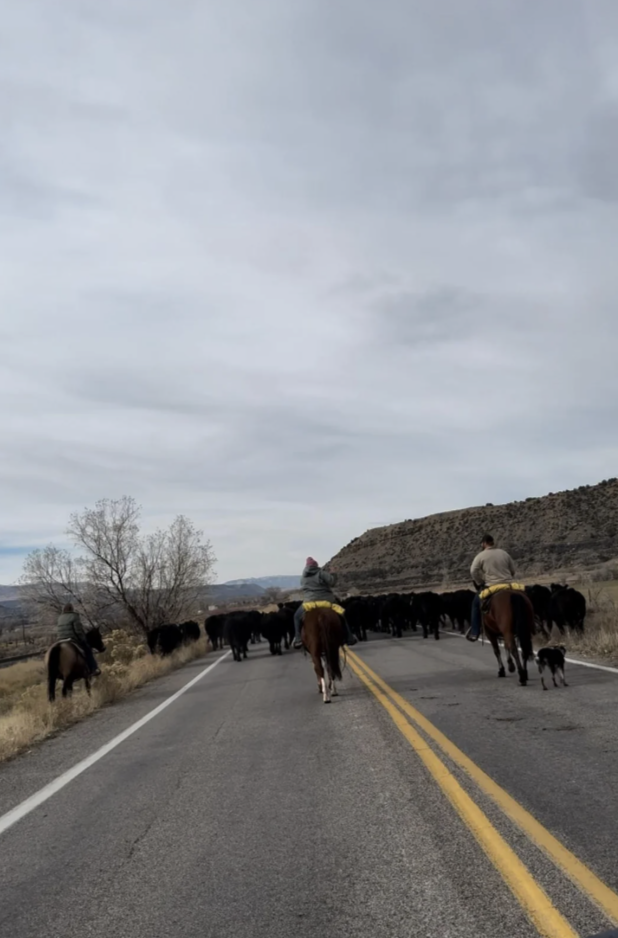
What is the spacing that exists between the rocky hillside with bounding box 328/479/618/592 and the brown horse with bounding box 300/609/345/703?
47667 mm

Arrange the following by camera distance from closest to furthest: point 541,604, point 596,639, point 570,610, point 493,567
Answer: point 493,567
point 596,639
point 570,610
point 541,604

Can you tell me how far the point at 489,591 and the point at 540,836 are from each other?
7.62m

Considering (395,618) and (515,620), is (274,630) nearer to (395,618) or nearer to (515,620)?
(395,618)

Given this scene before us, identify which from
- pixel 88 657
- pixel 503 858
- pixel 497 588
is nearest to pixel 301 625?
pixel 497 588

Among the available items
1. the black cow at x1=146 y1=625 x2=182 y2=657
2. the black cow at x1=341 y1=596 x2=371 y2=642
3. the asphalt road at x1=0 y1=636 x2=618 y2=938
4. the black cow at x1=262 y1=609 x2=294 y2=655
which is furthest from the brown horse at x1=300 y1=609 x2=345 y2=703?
the black cow at x1=341 y1=596 x2=371 y2=642

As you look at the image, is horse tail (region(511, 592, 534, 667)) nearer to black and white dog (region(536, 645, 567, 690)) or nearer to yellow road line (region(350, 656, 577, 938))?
black and white dog (region(536, 645, 567, 690))

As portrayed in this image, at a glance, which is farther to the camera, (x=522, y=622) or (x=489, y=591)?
(x=489, y=591)

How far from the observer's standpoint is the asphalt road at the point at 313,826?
13.0ft

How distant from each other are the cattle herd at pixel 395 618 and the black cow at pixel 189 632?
0.21 feet

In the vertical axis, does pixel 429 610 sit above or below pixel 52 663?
above

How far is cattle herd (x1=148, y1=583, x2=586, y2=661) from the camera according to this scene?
→ 61.5 feet

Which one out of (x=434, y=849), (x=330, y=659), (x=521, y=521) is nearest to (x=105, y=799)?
(x=434, y=849)

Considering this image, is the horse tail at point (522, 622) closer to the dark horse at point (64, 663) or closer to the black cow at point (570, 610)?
the black cow at point (570, 610)

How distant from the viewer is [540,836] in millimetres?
4723
